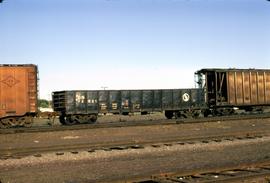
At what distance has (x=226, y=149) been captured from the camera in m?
15.3

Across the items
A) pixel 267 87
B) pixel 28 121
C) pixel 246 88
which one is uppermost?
pixel 267 87

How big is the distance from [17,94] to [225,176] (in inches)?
722

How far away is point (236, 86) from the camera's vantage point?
3406 centimetres

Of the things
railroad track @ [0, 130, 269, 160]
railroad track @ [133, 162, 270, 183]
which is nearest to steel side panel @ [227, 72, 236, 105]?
railroad track @ [0, 130, 269, 160]

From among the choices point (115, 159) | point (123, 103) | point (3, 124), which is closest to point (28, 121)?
point (3, 124)

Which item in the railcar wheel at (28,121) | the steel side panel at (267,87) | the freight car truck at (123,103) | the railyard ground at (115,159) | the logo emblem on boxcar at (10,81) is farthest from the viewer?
the steel side panel at (267,87)

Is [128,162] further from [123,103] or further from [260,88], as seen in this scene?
[260,88]

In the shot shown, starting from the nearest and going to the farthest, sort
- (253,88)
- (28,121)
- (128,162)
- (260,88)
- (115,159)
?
(128,162) → (115,159) → (28,121) → (253,88) → (260,88)

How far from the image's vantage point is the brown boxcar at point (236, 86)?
33750 mm

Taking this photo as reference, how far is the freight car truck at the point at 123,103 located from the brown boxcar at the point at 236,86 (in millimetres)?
1146

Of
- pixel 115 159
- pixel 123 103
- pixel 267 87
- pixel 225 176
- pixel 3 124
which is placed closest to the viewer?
pixel 225 176

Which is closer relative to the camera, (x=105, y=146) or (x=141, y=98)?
(x=105, y=146)

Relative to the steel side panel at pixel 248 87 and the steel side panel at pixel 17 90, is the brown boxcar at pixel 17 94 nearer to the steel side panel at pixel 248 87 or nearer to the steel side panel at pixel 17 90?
the steel side panel at pixel 17 90

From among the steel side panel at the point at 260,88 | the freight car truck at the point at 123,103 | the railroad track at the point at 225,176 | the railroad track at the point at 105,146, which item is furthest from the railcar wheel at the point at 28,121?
the steel side panel at the point at 260,88
